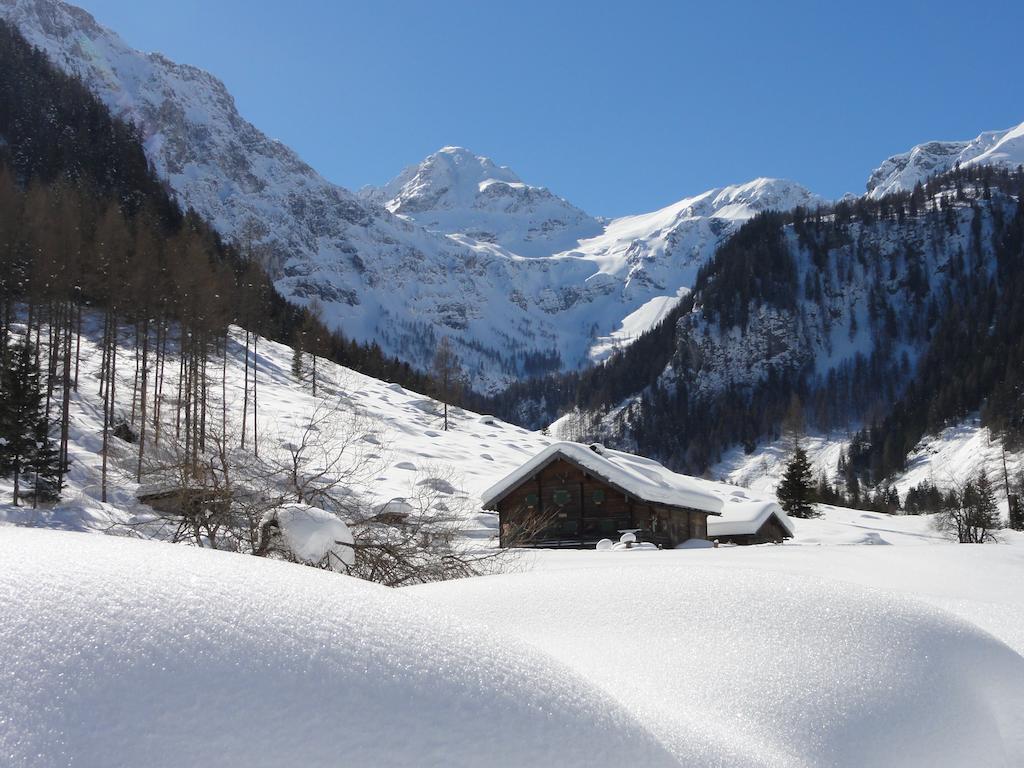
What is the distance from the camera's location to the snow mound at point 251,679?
199 centimetres

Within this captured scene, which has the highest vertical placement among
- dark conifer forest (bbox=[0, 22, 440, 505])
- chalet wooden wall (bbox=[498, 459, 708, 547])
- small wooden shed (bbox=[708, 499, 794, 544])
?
dark conifer forest (bbox=[0, 22, 440, 505])

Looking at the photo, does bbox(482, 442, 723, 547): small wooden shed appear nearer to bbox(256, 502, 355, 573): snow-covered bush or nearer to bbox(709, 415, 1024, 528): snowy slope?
bbox(256, 502, 355, 573): snow-covered bush

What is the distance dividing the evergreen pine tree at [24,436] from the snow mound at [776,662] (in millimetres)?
27401

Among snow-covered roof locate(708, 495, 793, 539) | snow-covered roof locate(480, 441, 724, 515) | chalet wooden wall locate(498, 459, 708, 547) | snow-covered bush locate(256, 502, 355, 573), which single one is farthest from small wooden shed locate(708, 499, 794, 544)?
snow-covered bush locate(256, 502, 355, 573)

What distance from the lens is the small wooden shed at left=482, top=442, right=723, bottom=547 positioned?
2641cm

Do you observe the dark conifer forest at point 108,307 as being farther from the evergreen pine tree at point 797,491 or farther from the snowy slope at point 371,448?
the evergreen pine tree at point 797,491

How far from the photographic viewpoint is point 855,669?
3.89 m

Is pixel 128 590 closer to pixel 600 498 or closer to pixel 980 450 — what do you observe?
pixel 600 498

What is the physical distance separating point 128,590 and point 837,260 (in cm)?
18566

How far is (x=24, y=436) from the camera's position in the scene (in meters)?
27.5

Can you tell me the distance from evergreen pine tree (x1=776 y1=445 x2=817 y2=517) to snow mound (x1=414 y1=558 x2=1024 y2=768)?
51336 millimetres

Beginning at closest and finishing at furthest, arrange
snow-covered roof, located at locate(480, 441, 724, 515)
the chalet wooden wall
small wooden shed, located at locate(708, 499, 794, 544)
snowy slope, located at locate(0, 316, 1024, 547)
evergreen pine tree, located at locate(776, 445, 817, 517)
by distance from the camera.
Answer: snow-covered roof, located at locate(480, 441, 724, 515) < the chalet wooden wall < snowy slope, located at locate(0, 316, 1024, 547) < small wooden shed, located at locate(708, 499, 794, 544) < evergreen pine tree, located at locate(776, 445, 817, 517)

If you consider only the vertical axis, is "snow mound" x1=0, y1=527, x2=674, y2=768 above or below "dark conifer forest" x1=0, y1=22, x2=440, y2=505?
below

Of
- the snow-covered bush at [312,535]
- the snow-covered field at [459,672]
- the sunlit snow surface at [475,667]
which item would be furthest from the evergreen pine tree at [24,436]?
the snow-covered field at [459,672]
